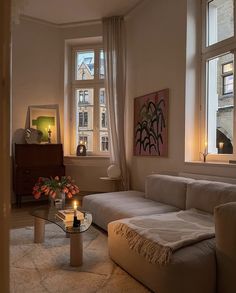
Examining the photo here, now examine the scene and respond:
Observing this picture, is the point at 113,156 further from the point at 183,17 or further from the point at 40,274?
the point at 40,274

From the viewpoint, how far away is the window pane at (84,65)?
5.59 metres

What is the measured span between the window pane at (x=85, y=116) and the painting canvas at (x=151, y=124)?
1.21 m

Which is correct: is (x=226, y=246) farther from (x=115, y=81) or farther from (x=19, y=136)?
(x=19, y=136)

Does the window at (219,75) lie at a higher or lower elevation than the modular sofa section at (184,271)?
higher

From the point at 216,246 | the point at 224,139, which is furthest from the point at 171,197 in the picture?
the point at 216,246

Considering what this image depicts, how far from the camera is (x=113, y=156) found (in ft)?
16.1

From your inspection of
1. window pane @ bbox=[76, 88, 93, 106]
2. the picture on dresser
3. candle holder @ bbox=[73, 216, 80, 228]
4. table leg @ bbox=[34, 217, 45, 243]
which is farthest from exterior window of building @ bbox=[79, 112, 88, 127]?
candle holder @ bbox=[73, 216, 80, 228]

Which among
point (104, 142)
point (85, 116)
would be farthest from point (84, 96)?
point (104, 142)

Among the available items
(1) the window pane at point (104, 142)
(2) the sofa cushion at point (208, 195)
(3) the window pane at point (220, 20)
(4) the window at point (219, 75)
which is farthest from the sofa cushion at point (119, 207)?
(3) the window pane at point (220, 20)

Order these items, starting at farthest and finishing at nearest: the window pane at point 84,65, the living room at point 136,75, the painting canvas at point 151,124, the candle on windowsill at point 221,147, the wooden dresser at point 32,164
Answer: the window pane at point 84,65 < the wooden dresser at point 32,164 < the painting canvas at point 151,124 < the living room at point 136,75 < the candle on windowsill at point 221,147

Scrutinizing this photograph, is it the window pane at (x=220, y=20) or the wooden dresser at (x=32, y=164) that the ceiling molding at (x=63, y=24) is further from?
the wooden dresser at (x=32, y=164)

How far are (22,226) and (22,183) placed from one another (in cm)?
118

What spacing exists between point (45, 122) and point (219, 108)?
326 cm

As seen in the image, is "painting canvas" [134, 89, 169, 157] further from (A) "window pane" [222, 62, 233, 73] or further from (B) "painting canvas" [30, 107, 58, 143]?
(B) "painting canvas" [30, 107, 58, 143]
